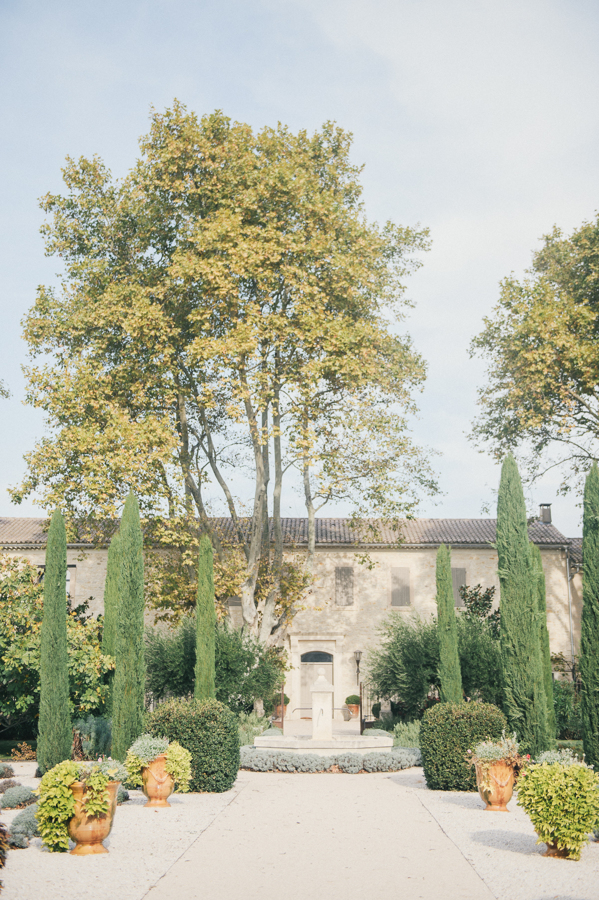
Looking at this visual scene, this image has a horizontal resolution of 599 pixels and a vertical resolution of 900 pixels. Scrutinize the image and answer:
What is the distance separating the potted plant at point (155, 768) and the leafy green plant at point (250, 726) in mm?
7620

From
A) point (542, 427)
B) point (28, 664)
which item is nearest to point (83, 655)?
point (28, 664)

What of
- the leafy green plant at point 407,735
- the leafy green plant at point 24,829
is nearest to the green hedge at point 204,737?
the leafy green plant at point 24,829

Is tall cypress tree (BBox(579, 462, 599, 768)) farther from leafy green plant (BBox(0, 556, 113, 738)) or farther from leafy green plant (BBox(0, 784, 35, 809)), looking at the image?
leafy green plant (BBox(0, 556, 113, 738))

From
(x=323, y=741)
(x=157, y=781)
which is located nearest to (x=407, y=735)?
(x=323, y=741)

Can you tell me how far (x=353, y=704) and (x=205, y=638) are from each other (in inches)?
522

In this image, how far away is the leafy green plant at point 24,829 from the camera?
802cm

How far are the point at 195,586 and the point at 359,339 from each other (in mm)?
7496

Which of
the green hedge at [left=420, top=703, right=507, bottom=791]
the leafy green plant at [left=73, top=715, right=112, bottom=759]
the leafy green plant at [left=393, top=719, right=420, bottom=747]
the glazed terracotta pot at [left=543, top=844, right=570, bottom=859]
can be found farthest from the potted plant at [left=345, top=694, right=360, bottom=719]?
the glazed terracotta pot at [left=543, top=844, right=570, bottom=859]

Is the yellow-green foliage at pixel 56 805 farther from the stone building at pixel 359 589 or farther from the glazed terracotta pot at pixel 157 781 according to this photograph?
the stone building at pixel 359 589

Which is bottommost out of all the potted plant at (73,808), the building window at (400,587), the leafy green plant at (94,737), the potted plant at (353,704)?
the potted plant at (353,704)

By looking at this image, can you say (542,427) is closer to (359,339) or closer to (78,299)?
(359,339)

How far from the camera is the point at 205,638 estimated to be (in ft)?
54.2

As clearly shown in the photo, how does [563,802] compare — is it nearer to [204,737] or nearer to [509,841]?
[509,841]

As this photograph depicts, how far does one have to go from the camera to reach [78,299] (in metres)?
20.3
